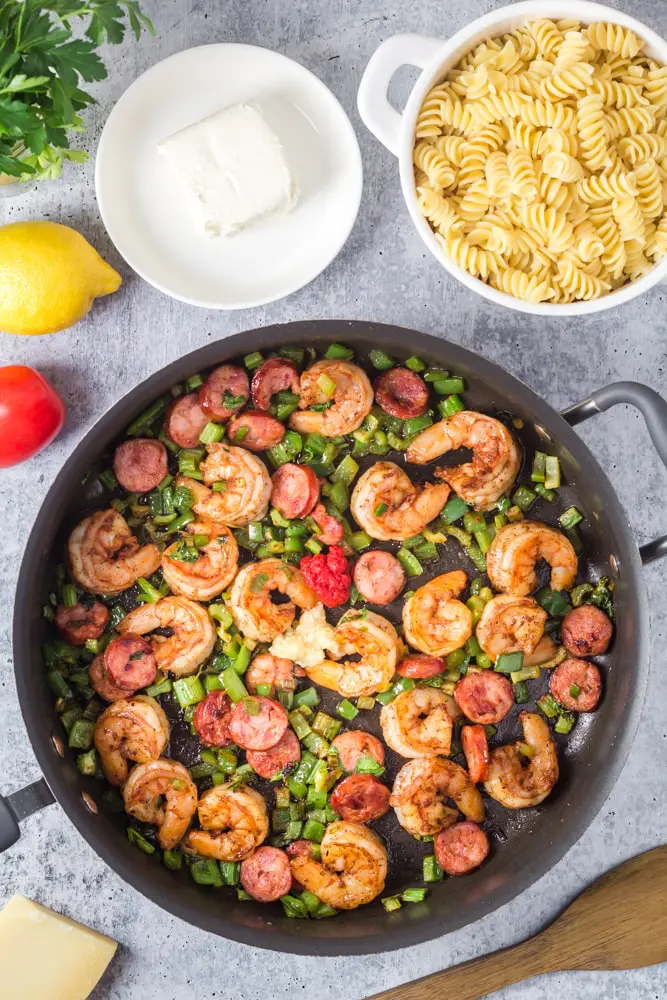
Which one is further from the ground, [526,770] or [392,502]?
[392,502]

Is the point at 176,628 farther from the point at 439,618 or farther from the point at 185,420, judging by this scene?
the point at 439,618

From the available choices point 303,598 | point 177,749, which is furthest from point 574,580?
point 177,749

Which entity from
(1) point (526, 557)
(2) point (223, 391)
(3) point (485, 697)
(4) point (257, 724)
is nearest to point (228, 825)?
(4) point (257, 724)

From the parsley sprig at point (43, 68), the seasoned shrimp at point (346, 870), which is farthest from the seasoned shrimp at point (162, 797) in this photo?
the parsley sprig at point (43, 68)

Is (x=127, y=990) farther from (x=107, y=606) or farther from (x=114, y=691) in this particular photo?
(x=107, y=606)

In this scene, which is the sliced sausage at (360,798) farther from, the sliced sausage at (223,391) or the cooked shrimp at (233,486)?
the sliced sausage at (223,391)
